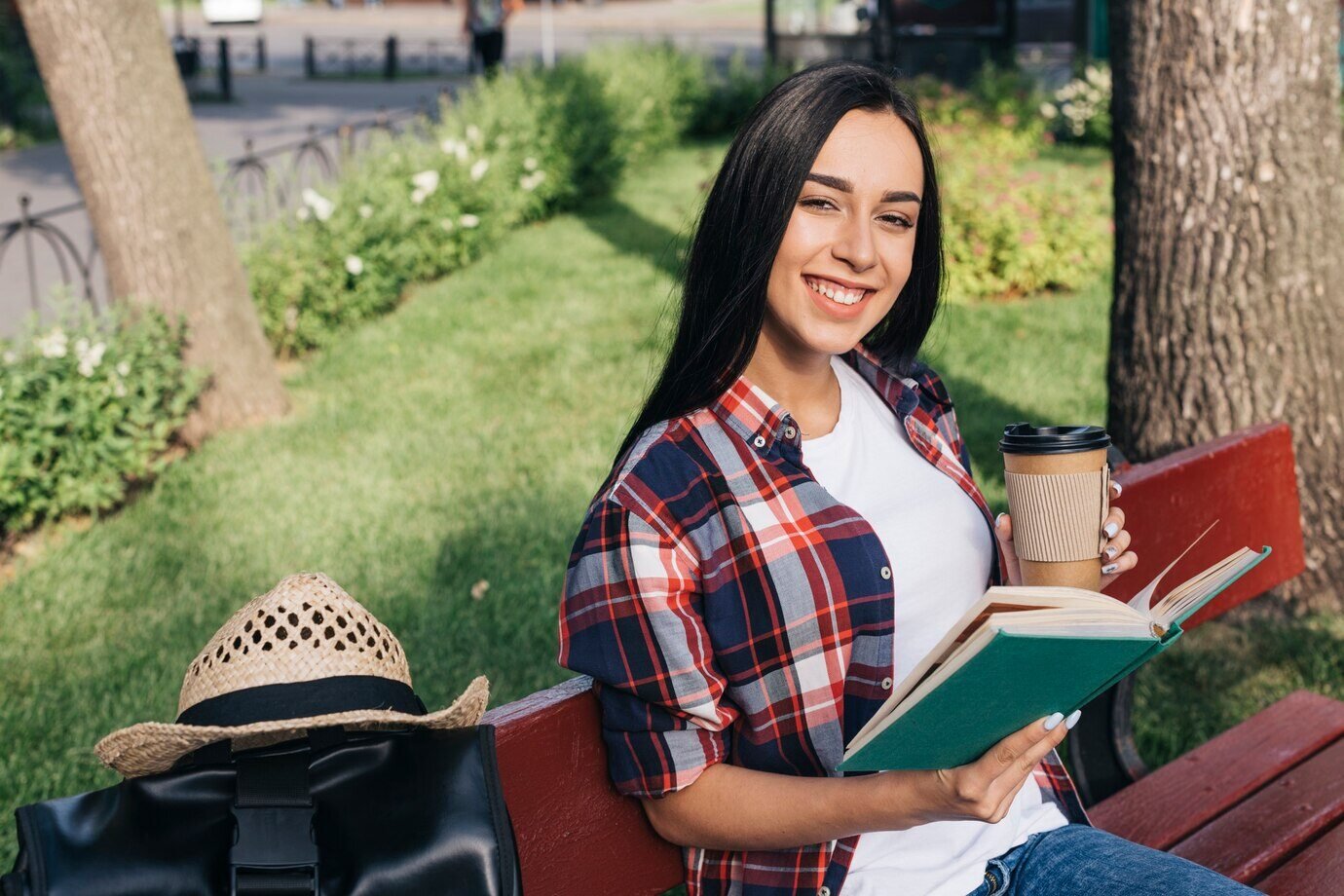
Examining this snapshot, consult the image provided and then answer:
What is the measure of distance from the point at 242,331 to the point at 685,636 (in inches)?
194

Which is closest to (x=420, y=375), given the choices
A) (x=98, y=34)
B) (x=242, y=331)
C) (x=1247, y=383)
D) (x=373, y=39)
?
(x=242, y=331)

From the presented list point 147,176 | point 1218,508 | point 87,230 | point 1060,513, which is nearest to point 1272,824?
point 1218,508

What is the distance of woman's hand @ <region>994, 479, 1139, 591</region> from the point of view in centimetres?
191

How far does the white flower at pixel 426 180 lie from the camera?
8.76 metres

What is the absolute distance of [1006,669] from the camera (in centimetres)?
142

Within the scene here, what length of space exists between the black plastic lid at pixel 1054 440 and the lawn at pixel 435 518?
1.28 meters

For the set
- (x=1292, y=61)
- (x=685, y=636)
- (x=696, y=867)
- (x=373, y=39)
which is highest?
(x=373, y=39)

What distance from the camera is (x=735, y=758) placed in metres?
1.94

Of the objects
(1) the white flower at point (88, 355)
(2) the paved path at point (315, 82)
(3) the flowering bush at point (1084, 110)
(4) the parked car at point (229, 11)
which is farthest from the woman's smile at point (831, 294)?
(4) the parked car at point (229, 11)

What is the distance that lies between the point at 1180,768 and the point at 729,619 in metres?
1.42

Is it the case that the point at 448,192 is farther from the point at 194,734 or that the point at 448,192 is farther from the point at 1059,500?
the point at 194,734

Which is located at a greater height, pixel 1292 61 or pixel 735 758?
pixel 1292 61

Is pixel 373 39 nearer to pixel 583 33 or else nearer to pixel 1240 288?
pixel 583 33

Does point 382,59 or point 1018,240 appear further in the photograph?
point 382,59
